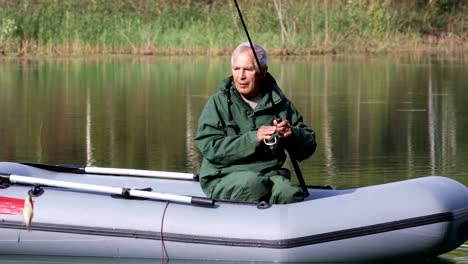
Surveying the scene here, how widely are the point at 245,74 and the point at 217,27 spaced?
78.2 ft

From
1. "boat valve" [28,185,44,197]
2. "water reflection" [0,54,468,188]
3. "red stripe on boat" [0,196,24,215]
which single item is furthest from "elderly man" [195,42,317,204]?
"water reflection" [0,54,468,188]

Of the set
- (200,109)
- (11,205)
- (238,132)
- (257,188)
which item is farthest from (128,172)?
(200,109)

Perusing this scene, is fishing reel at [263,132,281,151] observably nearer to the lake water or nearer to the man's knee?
the man's knee

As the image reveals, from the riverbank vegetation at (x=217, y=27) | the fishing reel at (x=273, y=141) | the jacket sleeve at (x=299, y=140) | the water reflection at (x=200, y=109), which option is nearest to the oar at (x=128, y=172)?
the jacket sleeve at (x=299, y=140)

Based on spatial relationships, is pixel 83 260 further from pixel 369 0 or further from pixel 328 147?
pixel 369 0

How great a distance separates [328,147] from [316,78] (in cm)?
1051

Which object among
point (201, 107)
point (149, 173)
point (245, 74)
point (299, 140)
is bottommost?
point (201, 107)

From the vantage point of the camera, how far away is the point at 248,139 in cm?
765

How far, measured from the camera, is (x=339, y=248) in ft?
24.7

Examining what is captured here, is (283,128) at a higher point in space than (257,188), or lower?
higher

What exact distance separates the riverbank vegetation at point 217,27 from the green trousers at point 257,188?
22566mm

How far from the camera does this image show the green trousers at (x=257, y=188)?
772cm

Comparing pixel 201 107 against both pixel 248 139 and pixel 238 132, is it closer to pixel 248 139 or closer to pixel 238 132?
pixel 238 132

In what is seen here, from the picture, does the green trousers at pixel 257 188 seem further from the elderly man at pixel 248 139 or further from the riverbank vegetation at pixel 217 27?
the riverbank vegetation at pixel 217 27
